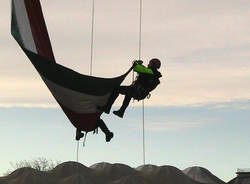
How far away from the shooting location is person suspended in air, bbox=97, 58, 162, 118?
2020 centimetres

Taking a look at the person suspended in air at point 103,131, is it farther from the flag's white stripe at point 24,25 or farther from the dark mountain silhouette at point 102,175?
the dark mountain silhouette at point 102,175

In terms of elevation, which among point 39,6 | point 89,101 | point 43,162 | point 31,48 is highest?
point 39,6

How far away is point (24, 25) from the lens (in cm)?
2033

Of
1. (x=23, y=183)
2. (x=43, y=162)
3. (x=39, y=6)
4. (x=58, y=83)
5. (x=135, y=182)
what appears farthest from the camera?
(x=43, y=162)

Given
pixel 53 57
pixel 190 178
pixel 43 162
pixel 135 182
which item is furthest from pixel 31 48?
pixel 43 162

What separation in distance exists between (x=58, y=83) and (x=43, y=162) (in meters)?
63.9

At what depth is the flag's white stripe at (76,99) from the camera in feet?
64.0

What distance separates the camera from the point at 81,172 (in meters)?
31.3

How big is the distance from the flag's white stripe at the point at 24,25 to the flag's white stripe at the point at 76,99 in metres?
1.25

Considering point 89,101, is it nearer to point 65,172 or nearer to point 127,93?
point 127,93

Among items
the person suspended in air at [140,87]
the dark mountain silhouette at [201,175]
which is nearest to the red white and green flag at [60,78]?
the person suspended in air at [140,87]

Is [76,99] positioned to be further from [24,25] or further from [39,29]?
[24,25]

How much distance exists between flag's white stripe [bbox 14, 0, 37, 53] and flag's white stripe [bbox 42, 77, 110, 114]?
125 centimetres

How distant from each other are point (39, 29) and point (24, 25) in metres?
0.53
